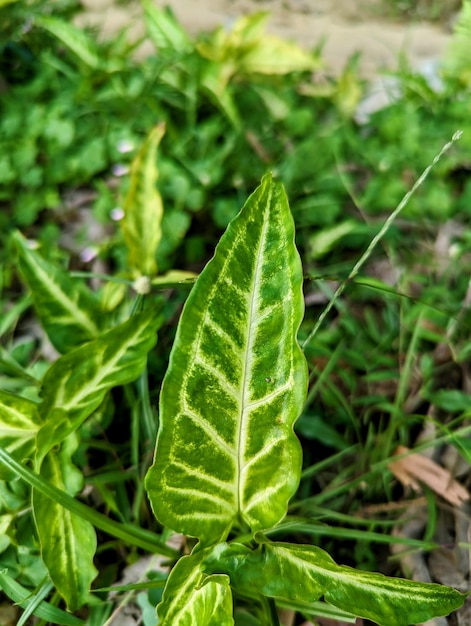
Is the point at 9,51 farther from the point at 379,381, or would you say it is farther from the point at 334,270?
the point at 379,381

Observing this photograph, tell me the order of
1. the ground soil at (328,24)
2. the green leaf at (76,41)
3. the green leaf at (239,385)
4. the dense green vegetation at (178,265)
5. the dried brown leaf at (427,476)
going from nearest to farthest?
the green leaf at (239,385), the dense green vegetation at (178,265), the dried brown leaf at (427,476), the green leaf at (76,41), the ground soil at (328,24)

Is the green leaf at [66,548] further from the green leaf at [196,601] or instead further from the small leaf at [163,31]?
the small leaf at [163,31]

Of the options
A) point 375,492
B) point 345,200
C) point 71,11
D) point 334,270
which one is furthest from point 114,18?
point 375,492

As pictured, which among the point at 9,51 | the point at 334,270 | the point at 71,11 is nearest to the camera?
the point at 334,270

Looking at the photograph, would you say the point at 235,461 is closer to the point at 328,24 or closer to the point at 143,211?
the point at 143,211

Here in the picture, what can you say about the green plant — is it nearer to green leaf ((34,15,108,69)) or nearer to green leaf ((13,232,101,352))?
green leaf ((13,232,101,352))

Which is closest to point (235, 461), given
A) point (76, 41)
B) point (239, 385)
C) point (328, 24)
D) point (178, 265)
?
point (239, 385)

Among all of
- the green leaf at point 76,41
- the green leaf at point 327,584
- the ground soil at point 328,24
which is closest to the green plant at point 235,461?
the green leaf at point 327,584
